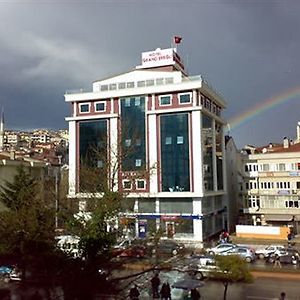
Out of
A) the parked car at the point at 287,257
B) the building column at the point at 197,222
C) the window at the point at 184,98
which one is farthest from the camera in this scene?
the window at the point at 184,98

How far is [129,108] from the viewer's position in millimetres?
45219

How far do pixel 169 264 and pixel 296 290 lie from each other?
10.2 meters

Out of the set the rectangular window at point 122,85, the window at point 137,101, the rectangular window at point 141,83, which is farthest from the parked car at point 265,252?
the rectangular window at point 122,85

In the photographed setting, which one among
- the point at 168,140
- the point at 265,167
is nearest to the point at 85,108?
the point at 168,140

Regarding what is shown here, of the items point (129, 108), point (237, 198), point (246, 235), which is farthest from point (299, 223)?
point (129, 108)

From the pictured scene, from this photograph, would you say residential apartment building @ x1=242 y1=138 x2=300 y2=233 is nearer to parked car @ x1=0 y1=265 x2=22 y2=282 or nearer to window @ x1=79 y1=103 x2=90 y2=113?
window @ x1=79 y1=103 x2=90 y2=113

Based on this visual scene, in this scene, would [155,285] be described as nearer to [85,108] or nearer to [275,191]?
[85,108]

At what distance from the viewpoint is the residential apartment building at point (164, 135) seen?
42281 millimetres

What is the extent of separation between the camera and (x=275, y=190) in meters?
48.1

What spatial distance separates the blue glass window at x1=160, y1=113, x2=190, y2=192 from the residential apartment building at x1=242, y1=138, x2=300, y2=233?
1130 centimetres

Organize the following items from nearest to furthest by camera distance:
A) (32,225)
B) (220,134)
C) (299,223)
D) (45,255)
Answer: (45,255) → (32,225) → (299,223) → (220,134)

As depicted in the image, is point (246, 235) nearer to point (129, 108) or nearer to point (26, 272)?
point (129, 108)

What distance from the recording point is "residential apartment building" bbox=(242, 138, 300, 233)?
4694cm

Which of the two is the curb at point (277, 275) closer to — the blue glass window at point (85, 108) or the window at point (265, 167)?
the window at point (265, 167)
